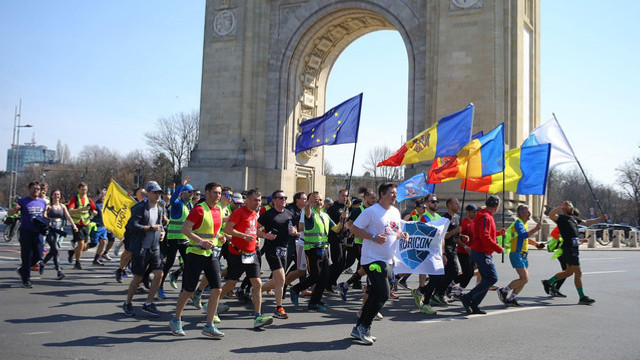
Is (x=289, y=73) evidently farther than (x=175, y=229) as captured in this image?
Yes

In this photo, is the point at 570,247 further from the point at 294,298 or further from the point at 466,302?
the point at 294,298

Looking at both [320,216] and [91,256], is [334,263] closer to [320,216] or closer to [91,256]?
[320,216]

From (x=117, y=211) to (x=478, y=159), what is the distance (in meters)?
8.13

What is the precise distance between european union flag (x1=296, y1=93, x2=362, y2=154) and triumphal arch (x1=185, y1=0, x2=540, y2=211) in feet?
38.8

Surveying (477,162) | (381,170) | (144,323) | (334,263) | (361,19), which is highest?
(361,19)

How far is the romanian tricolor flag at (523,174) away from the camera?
1192cm

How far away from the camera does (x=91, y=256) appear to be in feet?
54.9

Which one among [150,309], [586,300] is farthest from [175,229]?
[586,300]

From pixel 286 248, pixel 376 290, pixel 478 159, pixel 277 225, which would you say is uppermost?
pixel 478 159

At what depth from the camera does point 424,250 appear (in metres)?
8.98

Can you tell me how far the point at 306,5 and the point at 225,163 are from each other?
9.14m

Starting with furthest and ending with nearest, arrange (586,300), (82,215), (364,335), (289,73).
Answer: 1. (289,73)
2. (82,215)
3. (586,300)
4. (364,335)

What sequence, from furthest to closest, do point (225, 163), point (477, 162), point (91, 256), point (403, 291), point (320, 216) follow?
point (225, 163), point (91, 256), point (477, 162), point (403, 291), point (320, 216)

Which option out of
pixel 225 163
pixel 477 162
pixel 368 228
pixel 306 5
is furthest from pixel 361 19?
pixel 368 228
